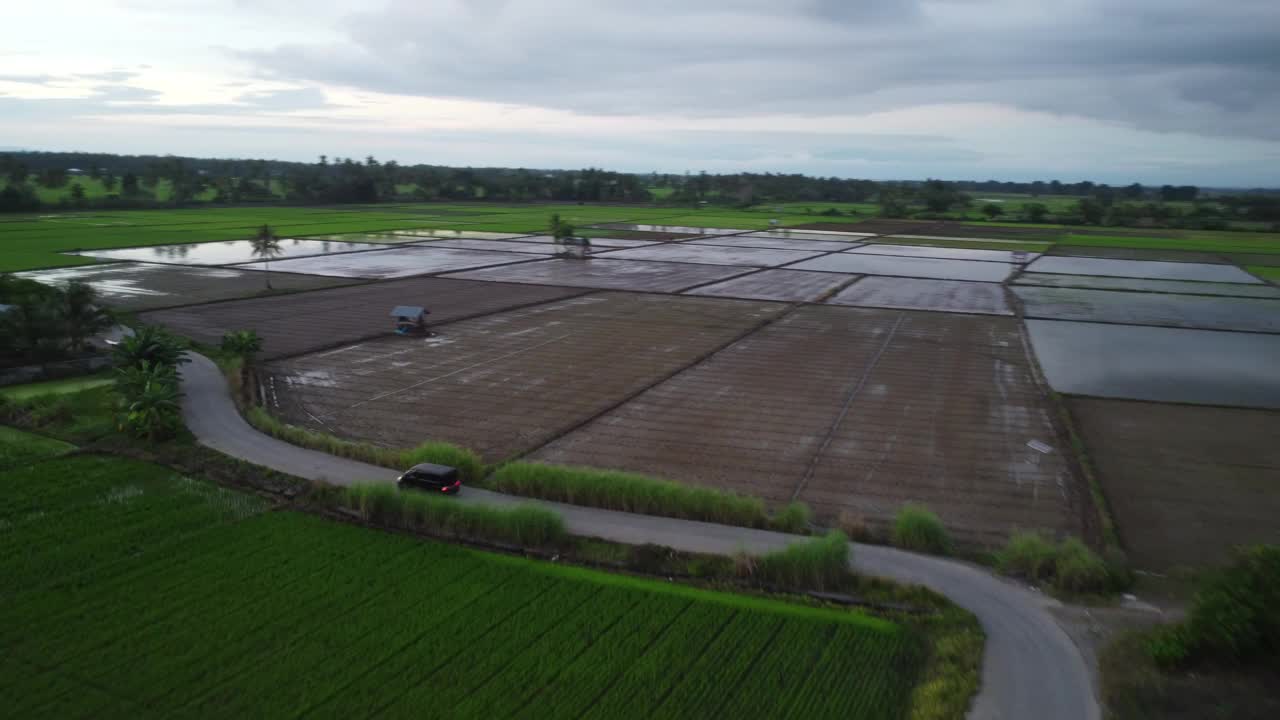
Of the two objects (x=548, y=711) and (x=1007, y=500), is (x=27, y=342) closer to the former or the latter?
(x=548, y=711)

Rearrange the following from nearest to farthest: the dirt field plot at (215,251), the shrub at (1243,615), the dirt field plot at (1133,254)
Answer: the shrub at (1243,615) < the dirt field plot at (215,251) < the dirt field plot at (1133,254)

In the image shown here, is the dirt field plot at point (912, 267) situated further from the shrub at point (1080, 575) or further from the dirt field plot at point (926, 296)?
the shrub at point (1080, 575)

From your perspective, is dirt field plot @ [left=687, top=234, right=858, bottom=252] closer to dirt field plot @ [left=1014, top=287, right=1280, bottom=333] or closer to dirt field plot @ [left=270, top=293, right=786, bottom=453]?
dirt field plot @ [left=1014, top=287, right=1280, bottom=333]

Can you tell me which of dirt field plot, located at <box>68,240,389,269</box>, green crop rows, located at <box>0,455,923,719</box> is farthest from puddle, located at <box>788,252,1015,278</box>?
green crop rows, located at <box>0,455,923,719</box>

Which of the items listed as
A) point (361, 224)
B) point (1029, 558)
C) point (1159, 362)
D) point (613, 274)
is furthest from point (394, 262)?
point (1029, 558)

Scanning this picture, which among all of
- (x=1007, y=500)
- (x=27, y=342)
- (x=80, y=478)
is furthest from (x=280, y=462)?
(x=1007, y=500)

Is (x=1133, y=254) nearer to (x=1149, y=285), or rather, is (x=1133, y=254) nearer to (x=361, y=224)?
(x=1149, y=285)

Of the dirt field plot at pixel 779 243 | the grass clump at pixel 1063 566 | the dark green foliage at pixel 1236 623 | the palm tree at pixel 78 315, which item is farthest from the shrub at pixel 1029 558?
the dirt field plot at pixel 779 243
